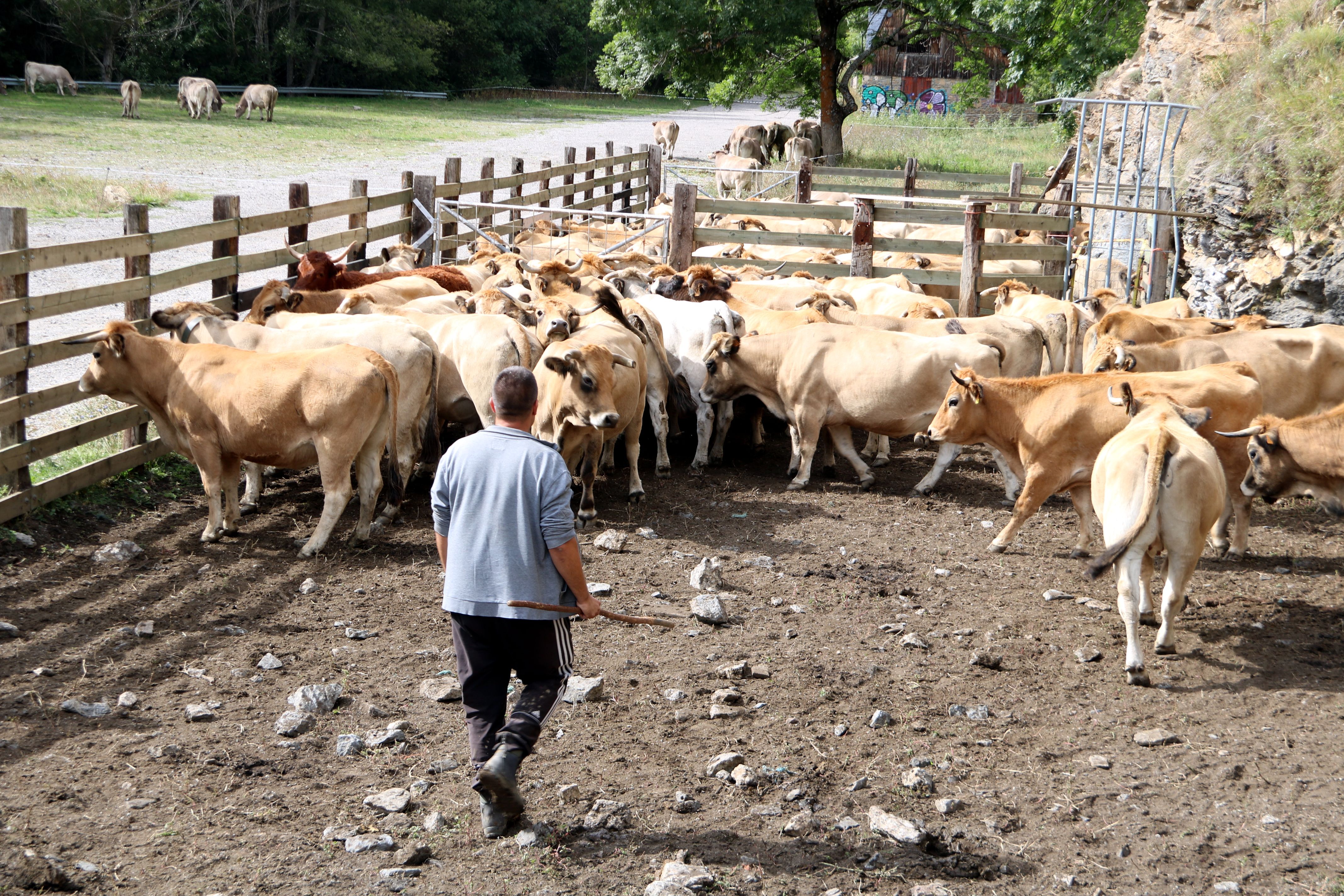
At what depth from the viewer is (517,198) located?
18.4m

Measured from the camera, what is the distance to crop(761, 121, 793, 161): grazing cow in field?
113ft

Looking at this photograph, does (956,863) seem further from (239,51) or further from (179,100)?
(239,51)

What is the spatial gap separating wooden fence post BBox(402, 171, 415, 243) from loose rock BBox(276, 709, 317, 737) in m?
9.87

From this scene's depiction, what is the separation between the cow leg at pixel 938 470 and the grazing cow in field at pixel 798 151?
21.1 metres

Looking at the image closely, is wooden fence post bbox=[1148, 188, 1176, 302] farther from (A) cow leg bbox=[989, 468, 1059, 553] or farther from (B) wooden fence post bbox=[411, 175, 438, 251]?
(B) wooden fence post bbox=[411, 175, 438, 251]

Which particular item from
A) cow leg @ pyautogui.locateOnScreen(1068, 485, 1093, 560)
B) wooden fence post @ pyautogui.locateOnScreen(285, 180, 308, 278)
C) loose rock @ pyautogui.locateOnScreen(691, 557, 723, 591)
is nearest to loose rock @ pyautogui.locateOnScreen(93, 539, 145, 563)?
loose rock @ pyautogui.locateOnScreen(691, 557, 723, 591)

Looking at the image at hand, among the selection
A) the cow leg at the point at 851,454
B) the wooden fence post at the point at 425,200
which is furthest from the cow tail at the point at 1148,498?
the wooden fence post at the point at 425,200

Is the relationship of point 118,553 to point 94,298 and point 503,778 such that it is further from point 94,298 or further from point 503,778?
point 503,778

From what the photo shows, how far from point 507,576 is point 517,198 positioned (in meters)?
14.7

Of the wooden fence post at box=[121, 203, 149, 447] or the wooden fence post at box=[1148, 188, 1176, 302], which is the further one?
the wooden fence post at box=[1148, 188, 1176, 302]

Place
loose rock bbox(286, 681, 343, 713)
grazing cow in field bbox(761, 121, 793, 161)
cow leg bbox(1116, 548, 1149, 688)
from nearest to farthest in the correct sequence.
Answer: loose rock bbox(286, 681, 343, 713) → cow leg bbox(1116, 548, 1149, 688) → grazing cow in field bbox(761, 121, 793, 161)

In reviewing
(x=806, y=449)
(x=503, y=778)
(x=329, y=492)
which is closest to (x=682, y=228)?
(x=806, y=449)

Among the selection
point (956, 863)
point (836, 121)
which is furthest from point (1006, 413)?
point (836, 121)

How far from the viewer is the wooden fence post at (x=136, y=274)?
899 centimetres
